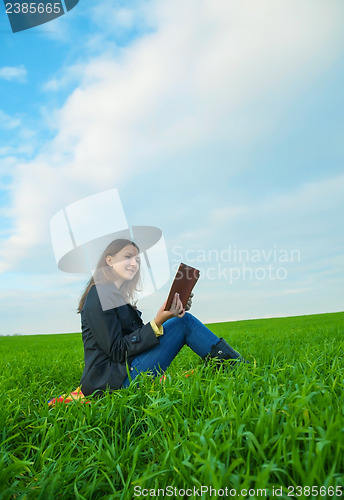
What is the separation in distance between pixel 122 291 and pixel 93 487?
86.6 inches

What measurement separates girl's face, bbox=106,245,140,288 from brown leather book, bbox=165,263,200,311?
63 centimetres

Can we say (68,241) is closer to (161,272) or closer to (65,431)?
(161,272)

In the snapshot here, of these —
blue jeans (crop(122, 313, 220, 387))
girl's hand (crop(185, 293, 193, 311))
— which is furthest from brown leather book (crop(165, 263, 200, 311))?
blue jeans (crop(122, 313, 220, 387))

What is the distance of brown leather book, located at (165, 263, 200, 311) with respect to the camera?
3.57 metres

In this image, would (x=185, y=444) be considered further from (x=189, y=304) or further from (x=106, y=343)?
(x=189, y=304)

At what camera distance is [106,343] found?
3.60 metres

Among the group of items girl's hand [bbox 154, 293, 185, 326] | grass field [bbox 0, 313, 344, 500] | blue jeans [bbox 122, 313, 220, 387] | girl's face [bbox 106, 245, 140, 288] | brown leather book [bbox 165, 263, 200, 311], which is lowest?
grass field [bbox 0, 313, 344, 500]

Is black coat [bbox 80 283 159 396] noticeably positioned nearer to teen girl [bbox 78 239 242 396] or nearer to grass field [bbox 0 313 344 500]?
teen girl [bbox 78 239 242 396]

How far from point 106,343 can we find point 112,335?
0.09 meters

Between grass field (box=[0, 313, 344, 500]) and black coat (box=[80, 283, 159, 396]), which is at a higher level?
black coat (box=[80, 283, 159, 396])

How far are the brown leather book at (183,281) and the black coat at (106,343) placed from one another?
38cm

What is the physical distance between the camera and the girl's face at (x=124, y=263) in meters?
4.01

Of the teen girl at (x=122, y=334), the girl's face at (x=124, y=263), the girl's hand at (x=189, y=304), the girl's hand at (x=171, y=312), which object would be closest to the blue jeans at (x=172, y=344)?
the teen girl at (x=122, y=334)

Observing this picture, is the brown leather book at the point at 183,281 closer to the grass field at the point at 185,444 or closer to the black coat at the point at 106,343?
the black coat at the point at 106,343
